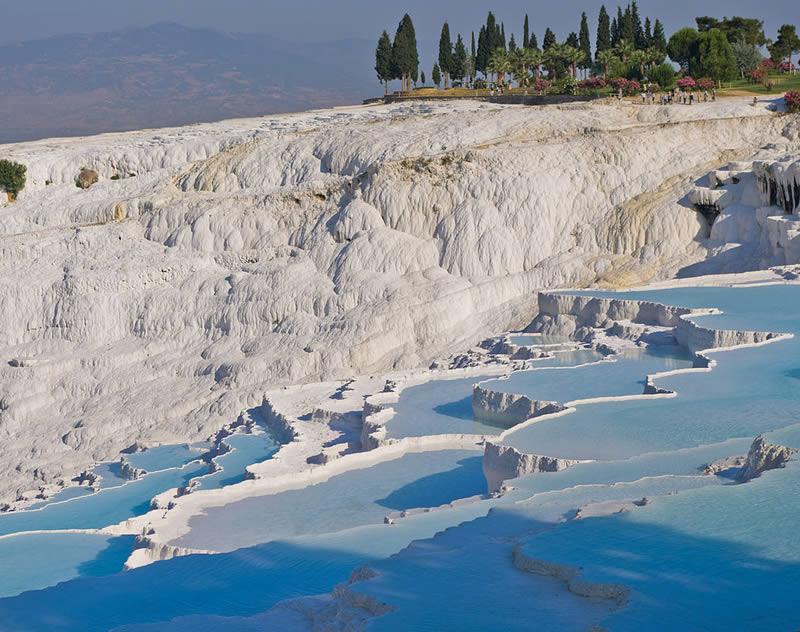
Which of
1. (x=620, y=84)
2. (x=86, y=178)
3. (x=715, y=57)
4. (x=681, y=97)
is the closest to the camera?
(x=86, y=178)

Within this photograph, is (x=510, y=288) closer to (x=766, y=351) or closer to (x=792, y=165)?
(x=792, y=165)

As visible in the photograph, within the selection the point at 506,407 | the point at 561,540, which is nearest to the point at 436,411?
the point at 506,407

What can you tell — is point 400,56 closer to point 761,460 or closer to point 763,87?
point 763,87

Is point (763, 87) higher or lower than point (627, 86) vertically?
lower

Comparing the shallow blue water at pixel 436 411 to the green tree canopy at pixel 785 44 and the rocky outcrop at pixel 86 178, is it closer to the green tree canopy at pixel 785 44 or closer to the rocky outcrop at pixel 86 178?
the rocky outcrop at pixel 86 178

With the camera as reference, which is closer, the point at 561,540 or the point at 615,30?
the point at 561,540

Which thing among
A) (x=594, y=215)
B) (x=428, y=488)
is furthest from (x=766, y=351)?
(x=594, y=215)

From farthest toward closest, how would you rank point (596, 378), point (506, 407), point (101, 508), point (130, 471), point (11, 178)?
point (11, 178) < point (130, 471) < point (596, 378) < point (101, 508) < point (506, 407)
